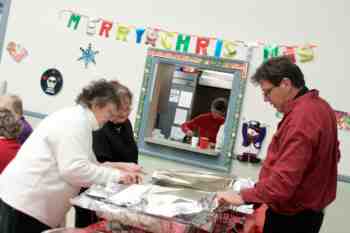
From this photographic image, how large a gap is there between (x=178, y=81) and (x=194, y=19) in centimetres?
51

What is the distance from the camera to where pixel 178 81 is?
3.54m

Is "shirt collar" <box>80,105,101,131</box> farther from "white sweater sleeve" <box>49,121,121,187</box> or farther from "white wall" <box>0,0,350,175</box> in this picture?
"white wall" <box>0,0,350,175</box>

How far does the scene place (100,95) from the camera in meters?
1.80

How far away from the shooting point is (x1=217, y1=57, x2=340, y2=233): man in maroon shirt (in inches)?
59.6

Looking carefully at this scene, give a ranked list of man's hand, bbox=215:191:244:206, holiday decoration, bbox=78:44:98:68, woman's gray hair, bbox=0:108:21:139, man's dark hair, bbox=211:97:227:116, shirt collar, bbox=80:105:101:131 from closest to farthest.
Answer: man's hand, bbox=215:191:244:206 → shirt collar, bbox=80:105:101:131 → woman's gray hair, bbox=0:108:21:139 → man's dark hair, bbox=211:97:227:116 → holiday decoration, bbox=78:44:98:68

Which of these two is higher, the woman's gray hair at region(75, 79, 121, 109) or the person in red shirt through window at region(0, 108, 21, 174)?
the woman's gray hair at region(75, 79, 121, 109)

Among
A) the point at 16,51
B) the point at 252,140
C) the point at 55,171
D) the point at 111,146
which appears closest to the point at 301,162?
the point at 55,171

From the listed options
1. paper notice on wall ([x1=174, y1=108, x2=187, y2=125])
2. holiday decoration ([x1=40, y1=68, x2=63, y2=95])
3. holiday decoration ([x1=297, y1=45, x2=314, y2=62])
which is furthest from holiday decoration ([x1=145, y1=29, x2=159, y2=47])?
holiday decoration ([x1=297, y1=45, x2=314, y2=62])

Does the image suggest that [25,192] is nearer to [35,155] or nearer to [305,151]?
[35,155]

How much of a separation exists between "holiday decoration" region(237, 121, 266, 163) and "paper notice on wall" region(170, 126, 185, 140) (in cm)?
51

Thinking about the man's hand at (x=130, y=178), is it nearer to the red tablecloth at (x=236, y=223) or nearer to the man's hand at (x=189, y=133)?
the red tablecloth at (x=236, y=223)

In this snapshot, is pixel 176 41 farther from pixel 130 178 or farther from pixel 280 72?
pixel 130 178

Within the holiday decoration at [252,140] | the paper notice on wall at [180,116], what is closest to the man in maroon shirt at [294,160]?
the holiday decoration at [252,140]

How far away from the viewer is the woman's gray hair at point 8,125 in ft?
6.98
